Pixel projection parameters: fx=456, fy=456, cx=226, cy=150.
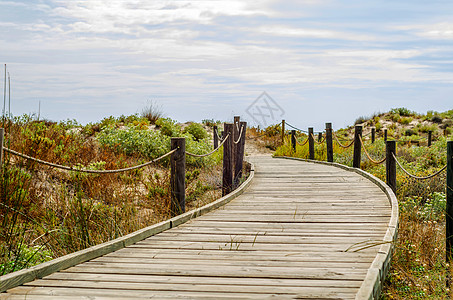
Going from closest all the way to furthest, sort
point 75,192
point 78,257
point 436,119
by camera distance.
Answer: point 78,257
point 75,192
point 436,119

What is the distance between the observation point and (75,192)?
7.39m

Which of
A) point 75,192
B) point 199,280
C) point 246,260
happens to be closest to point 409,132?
point 75,192

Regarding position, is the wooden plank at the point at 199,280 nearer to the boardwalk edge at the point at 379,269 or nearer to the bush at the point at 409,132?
the boardwalk edge at the point at 379,269

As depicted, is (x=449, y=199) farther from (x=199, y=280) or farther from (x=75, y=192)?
(x=75, y=192)

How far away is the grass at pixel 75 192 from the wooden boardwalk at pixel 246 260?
0.63 m

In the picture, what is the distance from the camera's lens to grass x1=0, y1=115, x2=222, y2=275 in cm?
489

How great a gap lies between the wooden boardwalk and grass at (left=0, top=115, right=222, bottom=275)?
0.63 meters

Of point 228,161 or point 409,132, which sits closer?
point 228,161

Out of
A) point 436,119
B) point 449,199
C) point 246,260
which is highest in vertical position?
point 436,119

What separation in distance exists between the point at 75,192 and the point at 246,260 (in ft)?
13.8

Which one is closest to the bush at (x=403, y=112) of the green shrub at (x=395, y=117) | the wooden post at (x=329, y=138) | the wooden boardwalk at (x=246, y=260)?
the green shrub at (x=395, y=117)

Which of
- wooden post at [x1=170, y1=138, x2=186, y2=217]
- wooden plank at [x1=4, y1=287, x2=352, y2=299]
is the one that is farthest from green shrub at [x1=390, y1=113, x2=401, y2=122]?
wooden plank at [x1=4, y1=287, x2=352, y2=299]

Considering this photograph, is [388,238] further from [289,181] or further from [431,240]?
[289,181]

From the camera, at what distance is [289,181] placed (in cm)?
987
